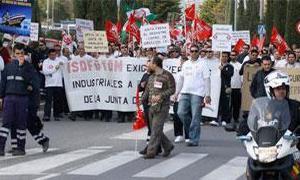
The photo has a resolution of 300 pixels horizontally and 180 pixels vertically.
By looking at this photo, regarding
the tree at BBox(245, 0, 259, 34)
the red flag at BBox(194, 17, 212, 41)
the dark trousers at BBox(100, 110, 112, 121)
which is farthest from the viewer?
the tree at BBox(245, 0, 259, 34)

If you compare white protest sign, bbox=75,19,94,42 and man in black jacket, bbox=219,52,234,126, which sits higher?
white protest sign, bbox=75,19,94,42

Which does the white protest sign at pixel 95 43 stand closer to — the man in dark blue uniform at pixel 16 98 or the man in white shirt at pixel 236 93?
the man in white shirt at pixel 236 93

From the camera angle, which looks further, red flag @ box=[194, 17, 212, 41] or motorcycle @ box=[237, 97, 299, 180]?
red flag @ box=[194, 17, 212, 41]

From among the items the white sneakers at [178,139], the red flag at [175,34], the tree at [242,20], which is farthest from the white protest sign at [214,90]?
the tree at [242,20]

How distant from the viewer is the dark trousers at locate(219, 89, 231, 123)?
1905cm

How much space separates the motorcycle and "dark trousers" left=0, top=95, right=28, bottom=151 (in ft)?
21.2

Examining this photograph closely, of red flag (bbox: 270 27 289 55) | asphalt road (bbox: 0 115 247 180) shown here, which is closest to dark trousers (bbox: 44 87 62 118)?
asphalt road (bbox: 0 115 247 180)

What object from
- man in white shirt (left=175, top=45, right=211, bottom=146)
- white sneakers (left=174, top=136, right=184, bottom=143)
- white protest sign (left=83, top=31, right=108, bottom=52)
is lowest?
white sneakers (left=174, top=136, right=184, bottom=143)

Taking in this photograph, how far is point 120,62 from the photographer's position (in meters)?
19.6

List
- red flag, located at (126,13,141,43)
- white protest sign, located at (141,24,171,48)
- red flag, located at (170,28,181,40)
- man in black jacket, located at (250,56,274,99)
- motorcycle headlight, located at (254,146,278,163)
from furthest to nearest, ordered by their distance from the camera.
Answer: red flag, located at (170,28,181,40)
red flag, located at (126,13,141,43)
white protest sign, located at (141,24,171,48)
man in black jacket, located at (250,56,274,99)
motorcycle headlight, located at (254,146,278,163)

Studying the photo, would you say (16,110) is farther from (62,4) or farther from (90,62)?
(62,4)

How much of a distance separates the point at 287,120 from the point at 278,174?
0.57 m

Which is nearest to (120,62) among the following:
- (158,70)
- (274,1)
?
(158,70)

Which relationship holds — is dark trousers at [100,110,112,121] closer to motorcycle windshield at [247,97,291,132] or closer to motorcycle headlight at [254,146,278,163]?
motorcycle windshield at [247,97,291,132]
